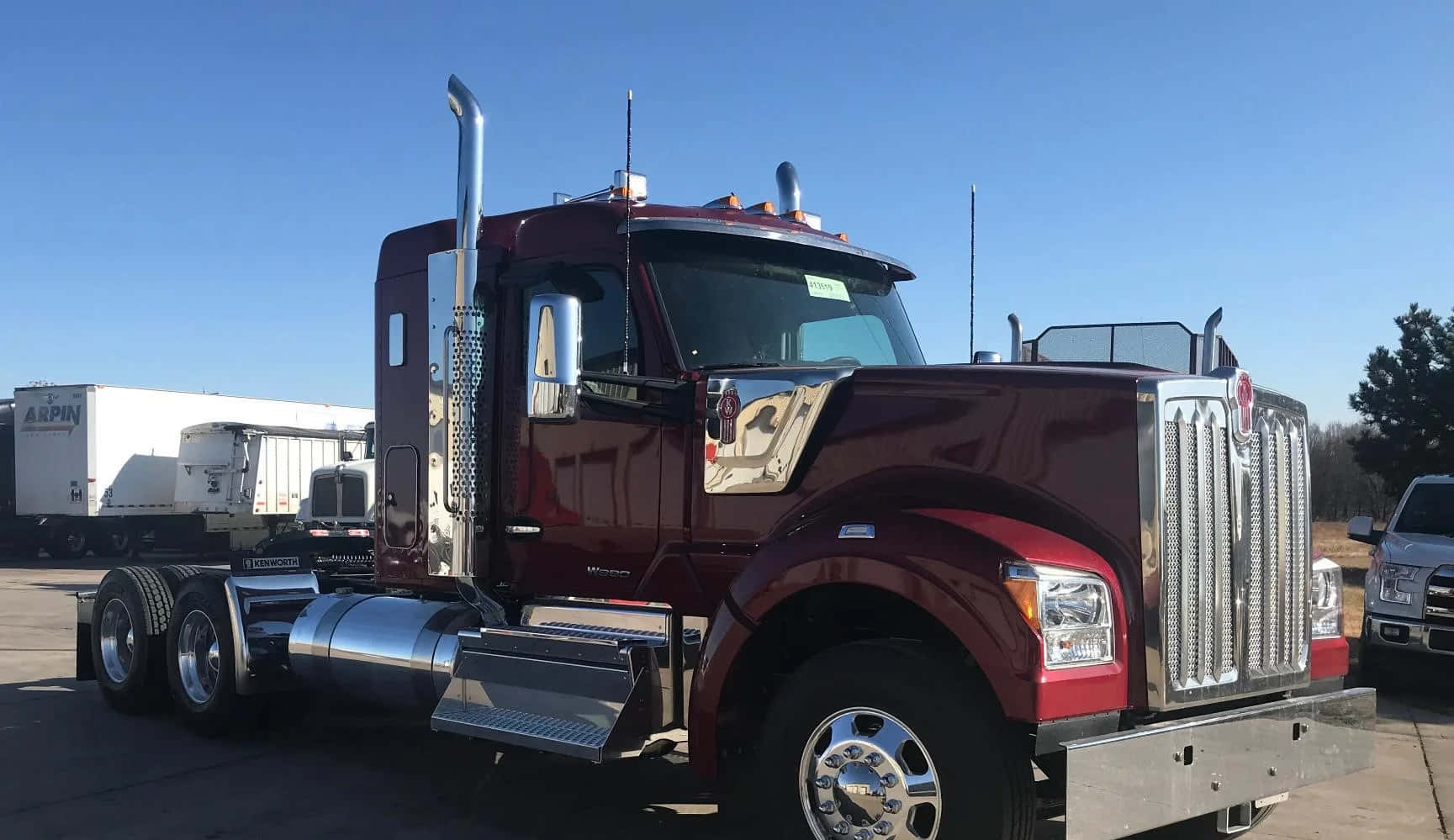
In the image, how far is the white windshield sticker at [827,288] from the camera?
5414 mm

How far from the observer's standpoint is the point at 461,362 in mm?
5633

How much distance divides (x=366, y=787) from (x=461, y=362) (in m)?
2.16

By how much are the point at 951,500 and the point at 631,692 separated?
140cm

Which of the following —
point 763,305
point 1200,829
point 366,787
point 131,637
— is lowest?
point 366,787

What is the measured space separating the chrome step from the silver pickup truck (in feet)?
22.3

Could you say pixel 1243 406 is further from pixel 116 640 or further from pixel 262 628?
pixel 116 640

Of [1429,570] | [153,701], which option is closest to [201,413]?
[153,701]

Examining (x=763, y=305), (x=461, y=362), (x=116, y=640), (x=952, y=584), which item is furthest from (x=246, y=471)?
(x=952, y=584)

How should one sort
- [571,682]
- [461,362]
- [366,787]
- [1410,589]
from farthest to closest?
[1410,589] → [366,787] → [461,362] → [571,682]

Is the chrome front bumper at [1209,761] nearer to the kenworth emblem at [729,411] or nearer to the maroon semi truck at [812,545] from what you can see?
the maroon semi truck at [812,545]

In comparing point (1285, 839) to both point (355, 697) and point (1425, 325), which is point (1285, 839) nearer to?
point (355, 697)

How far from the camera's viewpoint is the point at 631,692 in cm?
459

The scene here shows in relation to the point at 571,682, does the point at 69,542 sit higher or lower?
lower

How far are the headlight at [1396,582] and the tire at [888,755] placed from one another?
6.90m
